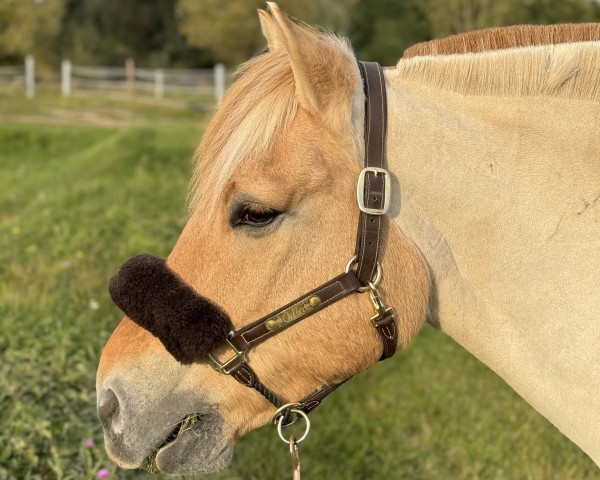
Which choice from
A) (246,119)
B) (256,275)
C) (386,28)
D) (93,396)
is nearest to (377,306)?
(256,275)

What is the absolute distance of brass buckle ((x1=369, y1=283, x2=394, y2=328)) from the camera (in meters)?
1.80

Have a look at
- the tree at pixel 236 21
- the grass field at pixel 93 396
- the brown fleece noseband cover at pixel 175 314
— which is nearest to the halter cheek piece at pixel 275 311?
the brown fleece noseband cover at pixel 175 314

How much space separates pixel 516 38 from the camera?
189 centimetres

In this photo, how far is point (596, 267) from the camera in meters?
1.74

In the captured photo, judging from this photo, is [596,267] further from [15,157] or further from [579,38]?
[15,157]

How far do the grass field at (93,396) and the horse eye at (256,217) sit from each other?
1814 mm

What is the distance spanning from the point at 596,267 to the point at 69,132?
15345 mm

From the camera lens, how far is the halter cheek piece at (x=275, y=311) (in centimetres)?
177

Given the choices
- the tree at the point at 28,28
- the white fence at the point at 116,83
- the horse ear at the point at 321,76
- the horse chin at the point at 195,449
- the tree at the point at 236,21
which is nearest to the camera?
the horse ear at the point at 321,76

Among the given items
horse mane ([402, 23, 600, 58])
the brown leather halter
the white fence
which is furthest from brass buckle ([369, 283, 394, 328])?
the white fence

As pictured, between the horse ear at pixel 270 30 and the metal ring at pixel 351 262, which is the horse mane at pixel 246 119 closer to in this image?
the horse ear at pixel 270 30

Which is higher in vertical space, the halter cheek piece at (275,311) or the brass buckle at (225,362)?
Result: the halter cheek piece at (275,311)

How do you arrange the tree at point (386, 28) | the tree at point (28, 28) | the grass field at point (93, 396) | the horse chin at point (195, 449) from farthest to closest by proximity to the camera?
1. the tree at point (28, 28)
2. the tree at point (386, 28)
3. the grass field at point (93, 396)
4. the horse chin at point (195, 449)

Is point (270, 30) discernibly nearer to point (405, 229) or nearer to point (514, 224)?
point (405, 229)
